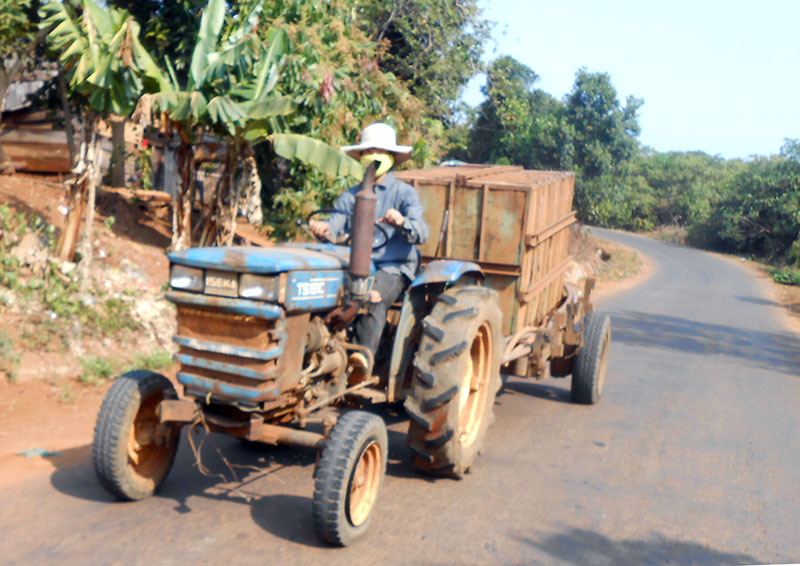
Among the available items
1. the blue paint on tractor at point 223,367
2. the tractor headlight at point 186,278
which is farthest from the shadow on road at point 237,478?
the tractor headlight at point 186,278

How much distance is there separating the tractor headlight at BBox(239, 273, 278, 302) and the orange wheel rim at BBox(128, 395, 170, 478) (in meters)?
1.03

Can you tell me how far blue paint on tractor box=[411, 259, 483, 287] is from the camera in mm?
5094

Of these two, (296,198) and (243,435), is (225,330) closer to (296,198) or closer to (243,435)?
(243,435)

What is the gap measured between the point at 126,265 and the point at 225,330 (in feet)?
18.0

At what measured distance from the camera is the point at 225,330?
4.09 meters

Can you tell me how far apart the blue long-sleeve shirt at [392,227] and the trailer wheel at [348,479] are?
139 centimetres

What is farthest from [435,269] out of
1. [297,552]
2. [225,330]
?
[297,552]

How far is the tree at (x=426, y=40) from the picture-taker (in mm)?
17344

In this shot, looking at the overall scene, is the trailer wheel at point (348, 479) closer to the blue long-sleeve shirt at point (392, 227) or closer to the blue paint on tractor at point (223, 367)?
the blue paint on tractor at point (223, 367)

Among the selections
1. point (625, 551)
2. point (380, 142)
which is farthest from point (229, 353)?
point (625, 551)

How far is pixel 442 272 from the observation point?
5.21m

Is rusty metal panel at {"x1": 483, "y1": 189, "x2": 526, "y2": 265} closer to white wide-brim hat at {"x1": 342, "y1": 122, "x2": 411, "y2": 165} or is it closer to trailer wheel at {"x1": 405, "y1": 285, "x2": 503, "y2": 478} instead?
trailer wheel at {"x1": 405, "y1": 285, "x2": 503, "y2": 478}

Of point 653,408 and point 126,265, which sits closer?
point 653,408

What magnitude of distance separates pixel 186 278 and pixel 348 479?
1354mm
